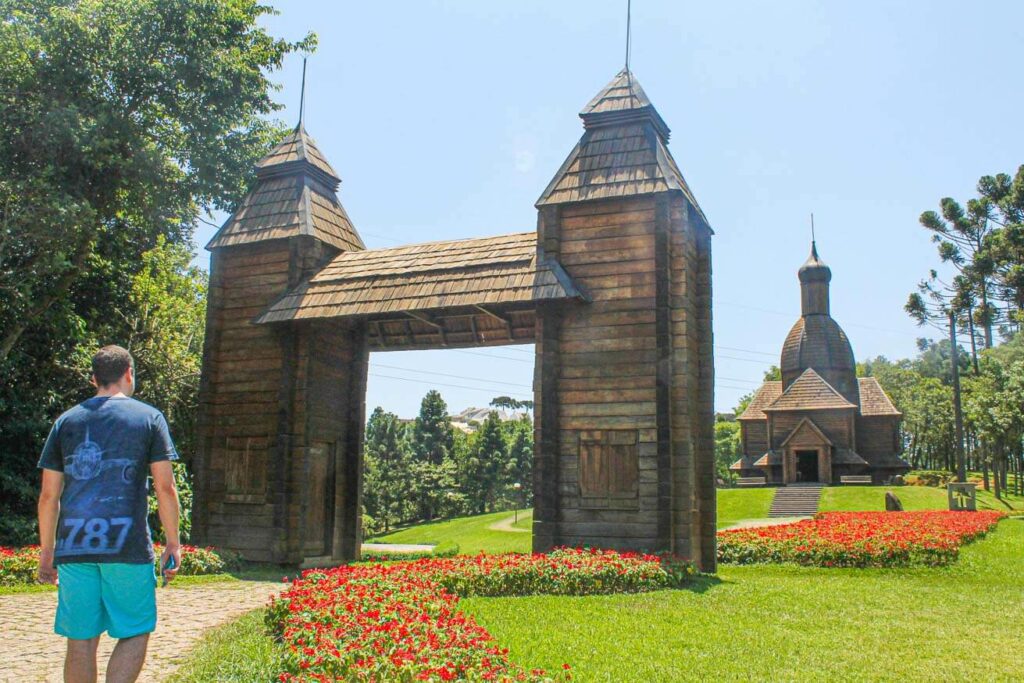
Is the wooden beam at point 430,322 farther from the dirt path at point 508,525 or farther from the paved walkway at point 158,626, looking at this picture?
the dirt path at point 508,525

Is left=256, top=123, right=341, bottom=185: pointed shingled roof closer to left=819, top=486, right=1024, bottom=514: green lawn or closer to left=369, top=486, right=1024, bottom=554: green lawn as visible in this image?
left=369, top=486, right=1024, bottom=554: green lawn

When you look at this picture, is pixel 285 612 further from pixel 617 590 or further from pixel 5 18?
pixel 5 18

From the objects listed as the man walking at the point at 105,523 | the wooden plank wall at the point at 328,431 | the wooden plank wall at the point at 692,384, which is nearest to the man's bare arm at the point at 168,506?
the man walking at the point at 105,523

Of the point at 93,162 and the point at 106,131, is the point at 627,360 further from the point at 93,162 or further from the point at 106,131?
the point at 106,131

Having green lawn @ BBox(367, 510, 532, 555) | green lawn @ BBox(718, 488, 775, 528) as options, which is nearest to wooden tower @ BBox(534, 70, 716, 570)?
green lawn @ BBox(367, 510, 532, 555)

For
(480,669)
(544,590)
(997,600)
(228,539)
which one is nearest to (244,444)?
(228,539)

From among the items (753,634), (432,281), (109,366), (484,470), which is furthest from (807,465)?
(109,366)

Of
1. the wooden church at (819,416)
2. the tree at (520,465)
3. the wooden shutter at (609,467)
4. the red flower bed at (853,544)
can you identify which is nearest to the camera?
the wooden shutter at (609,467)

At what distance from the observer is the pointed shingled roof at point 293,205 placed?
746 inches

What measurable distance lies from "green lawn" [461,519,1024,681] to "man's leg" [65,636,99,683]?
3715 mm

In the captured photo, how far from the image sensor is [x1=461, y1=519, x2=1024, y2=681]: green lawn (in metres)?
7.35

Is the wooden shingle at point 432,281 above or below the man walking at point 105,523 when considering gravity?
above

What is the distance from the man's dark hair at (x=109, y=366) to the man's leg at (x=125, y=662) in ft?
5.33

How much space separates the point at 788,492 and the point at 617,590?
3304 centimetres
